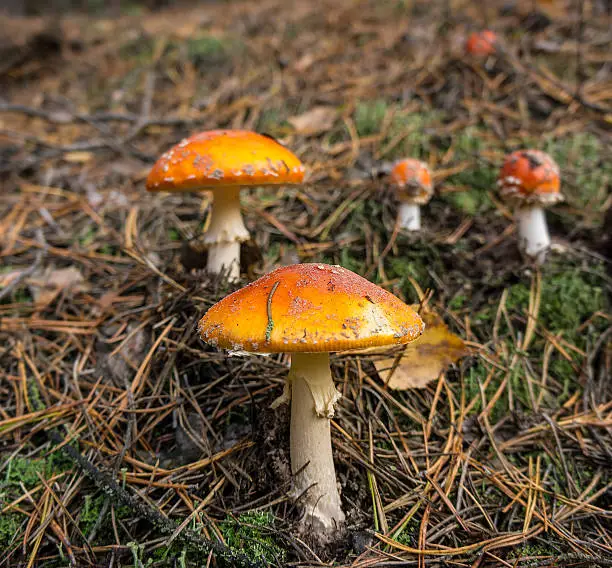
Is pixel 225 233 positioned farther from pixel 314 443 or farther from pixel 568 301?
pixel 568 301

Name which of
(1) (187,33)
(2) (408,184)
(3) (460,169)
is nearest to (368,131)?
(3) (460,169)

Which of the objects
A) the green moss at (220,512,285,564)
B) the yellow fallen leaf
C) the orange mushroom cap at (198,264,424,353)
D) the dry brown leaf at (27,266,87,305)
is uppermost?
the orange mushroom cap at (198,264,424,353)

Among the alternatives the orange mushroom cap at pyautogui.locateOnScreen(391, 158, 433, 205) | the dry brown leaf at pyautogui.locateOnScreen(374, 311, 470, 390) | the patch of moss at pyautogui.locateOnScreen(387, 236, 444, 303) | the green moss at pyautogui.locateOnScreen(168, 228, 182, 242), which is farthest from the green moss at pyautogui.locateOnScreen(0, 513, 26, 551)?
the orange mushroom cap at pyautogui.locateOnScreen(391, 158, 433, 205)

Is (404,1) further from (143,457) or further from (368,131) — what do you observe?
(143,457)

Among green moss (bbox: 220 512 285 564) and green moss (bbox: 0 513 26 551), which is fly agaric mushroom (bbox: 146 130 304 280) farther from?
green moss (bbox: 0 513 26 551)

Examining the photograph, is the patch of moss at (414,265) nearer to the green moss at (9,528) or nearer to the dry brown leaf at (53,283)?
the dry brown leaf at (53,283)

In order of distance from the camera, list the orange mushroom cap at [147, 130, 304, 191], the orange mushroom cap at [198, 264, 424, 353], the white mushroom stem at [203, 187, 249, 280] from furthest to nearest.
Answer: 1. the white mushroom stem at [203, 187, 249, 280]
2. the orange mushroom cap at [147, 130, 304, 191]
3. the orange mushroom cap at [198, 264, 424, 353]
